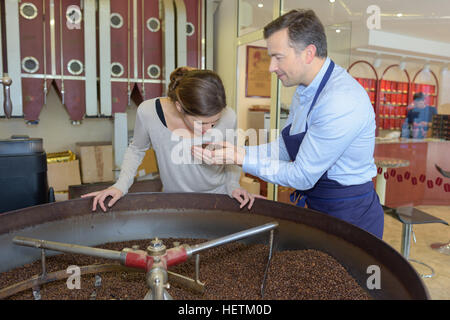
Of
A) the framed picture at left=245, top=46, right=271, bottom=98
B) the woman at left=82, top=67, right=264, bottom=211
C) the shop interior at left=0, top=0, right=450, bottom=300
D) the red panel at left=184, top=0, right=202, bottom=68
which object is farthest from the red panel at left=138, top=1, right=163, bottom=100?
the woman at left=82, top=67, right=264, bottom=211

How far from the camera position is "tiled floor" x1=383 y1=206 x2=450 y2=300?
2.67 m

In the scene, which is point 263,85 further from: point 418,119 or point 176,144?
point 176,144

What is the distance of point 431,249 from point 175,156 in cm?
303

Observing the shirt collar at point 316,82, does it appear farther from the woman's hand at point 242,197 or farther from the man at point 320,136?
the woman's hand at point 242,197

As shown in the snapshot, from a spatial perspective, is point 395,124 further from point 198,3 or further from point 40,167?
point 40,167

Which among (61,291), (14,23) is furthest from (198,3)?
(61,291)

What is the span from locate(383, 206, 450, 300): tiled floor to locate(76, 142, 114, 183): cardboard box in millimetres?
2658

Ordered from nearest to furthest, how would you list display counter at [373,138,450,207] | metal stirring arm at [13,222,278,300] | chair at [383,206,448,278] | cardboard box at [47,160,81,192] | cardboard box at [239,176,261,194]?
metal stirring arm at [13,222,278,300] → chair at [383,206,448,278] → display counter at [373,138,450,207] → cardboard box at [47,160,81,192] → cardboard box at [239,176,261,194]

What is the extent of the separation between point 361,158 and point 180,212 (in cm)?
64

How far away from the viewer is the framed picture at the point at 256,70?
388cm

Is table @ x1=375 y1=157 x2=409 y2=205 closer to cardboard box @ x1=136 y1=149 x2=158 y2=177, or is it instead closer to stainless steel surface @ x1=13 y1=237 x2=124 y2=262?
cardboard box @ x1=136 y1=149 x2=158 y2=177

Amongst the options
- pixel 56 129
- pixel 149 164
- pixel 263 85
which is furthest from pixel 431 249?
pixel 56 129
